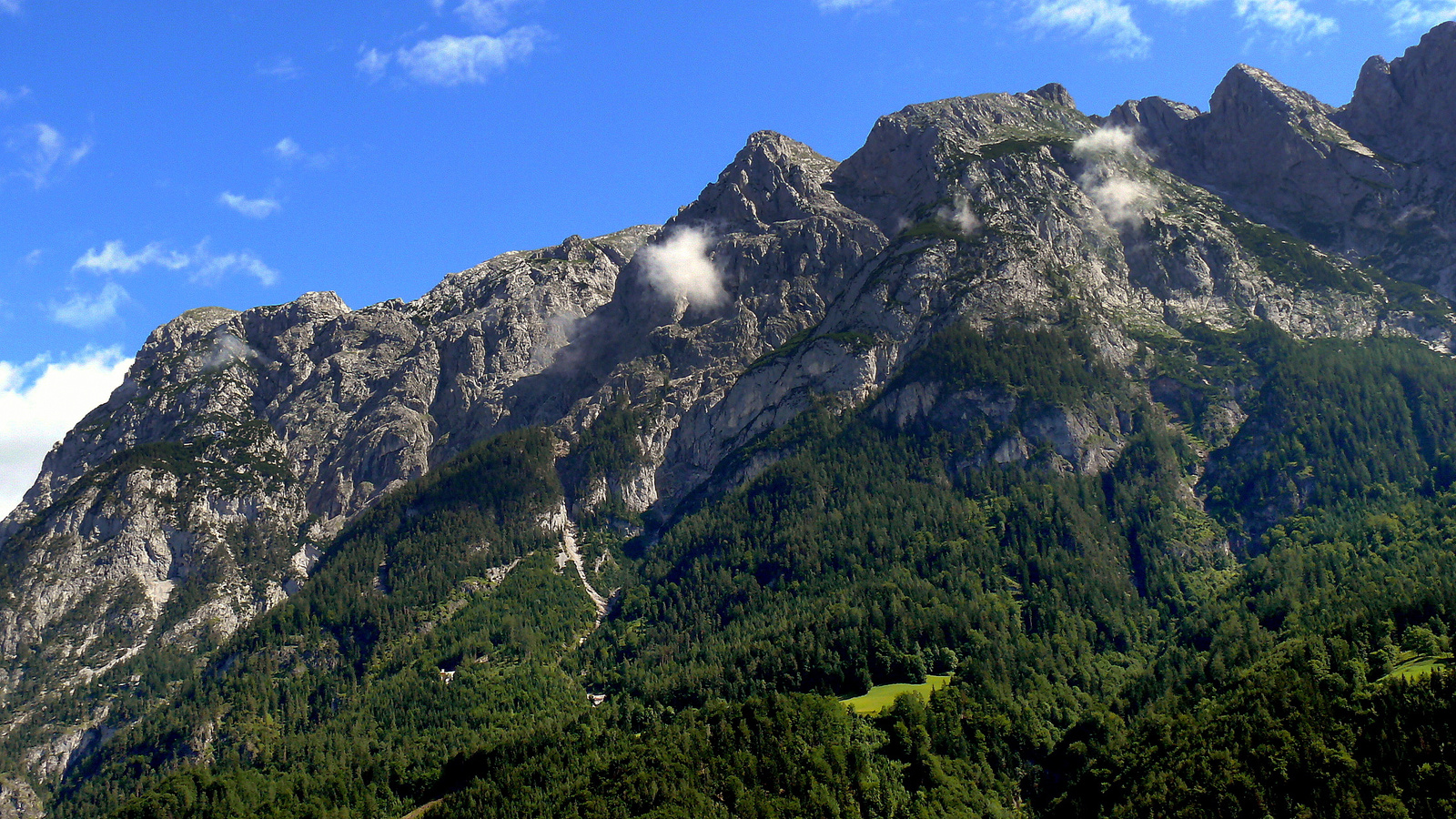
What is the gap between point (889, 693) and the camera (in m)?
171

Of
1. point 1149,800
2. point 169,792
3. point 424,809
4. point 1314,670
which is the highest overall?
point 169,792

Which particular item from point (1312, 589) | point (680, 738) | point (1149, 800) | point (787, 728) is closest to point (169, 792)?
point (680, 738)

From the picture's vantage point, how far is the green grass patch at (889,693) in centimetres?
16225

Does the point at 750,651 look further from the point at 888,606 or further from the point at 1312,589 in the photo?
the point at 1312,589

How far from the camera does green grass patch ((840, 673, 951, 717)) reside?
6388 inches

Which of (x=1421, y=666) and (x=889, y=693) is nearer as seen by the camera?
(x=1421, y=666)

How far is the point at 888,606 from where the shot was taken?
196 metres

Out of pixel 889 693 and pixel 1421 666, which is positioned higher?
pixel 889 693

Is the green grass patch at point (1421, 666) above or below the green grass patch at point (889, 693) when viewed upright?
below

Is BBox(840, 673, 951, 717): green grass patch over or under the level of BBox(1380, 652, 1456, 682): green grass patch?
over

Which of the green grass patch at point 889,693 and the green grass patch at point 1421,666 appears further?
the green grass patch at point 889,693

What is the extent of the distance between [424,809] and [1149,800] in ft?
311

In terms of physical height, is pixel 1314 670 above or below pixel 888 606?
below

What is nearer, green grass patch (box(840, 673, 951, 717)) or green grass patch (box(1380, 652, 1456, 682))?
green grass patch (box(1380, 652, 1456, 682))
